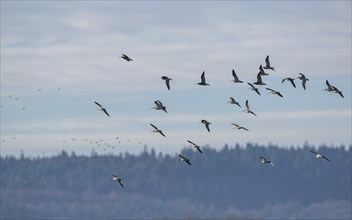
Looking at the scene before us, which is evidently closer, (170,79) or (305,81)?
(170,79)

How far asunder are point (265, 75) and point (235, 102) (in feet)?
11.3

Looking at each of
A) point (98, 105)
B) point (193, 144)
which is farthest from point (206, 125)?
point (98, 105)

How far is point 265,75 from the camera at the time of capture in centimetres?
10556

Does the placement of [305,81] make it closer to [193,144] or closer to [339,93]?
[339,93]

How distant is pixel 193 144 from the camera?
101938 mm

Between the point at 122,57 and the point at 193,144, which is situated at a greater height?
the point at 122,57

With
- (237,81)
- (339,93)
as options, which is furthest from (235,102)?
(339,93)

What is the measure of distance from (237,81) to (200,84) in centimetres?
409

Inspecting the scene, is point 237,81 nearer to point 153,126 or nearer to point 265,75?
point 265,75

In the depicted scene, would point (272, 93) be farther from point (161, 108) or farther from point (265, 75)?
point (161, 108)

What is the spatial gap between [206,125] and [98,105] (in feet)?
30.8

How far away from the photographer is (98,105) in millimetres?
106688

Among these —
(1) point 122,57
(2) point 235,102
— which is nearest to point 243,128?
(2) point 235,102

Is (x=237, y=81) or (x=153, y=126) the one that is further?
(x=237, y=81)
